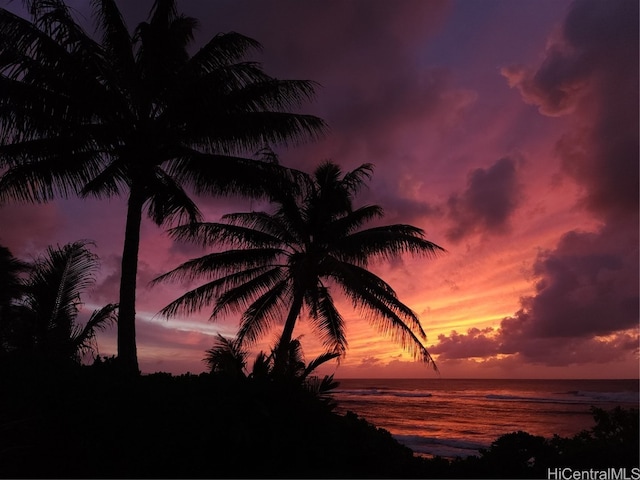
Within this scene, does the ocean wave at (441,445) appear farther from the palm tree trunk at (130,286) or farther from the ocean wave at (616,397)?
the ocean wave at (616,397)

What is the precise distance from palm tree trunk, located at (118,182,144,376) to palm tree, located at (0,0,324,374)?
2 cm

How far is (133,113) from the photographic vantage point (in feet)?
36.0

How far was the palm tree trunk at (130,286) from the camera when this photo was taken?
9.32m

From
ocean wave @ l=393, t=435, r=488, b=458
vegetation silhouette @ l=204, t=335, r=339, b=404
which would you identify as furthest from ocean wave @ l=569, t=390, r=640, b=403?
vegetation silhouette @ l=204, t=335, r=339, b=404

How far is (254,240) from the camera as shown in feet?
49.0

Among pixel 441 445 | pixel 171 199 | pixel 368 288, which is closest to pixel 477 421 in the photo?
pixel 441 445

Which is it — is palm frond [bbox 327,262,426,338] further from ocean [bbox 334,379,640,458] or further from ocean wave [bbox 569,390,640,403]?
ocean wave [bbox 569,390,640,403]

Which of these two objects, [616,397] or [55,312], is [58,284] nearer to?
[55,312]

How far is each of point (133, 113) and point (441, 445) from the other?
1900cm

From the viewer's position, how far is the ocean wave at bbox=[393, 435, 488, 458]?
18889mm

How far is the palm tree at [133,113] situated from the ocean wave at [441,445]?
44.5 feet

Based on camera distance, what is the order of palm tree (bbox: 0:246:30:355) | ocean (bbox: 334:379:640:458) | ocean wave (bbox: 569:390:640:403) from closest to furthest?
palm tree (bbox: 0:246:30:355) → ocean (bbox: 334:379:640:458) → ocean wave (bbox: 569:390:640:403)

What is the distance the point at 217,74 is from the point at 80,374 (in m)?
6.85

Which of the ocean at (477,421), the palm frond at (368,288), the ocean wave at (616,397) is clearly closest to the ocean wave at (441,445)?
the ocean at (477,421)
